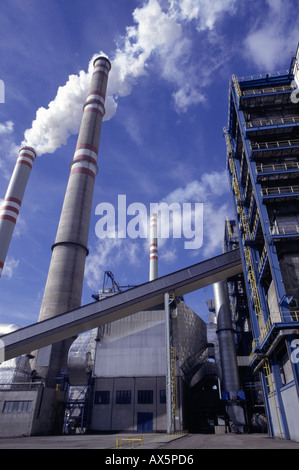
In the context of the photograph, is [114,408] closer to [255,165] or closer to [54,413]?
[54,413]

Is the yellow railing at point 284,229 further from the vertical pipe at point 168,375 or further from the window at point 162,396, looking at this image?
the window at point 162,396

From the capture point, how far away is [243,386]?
34.8m

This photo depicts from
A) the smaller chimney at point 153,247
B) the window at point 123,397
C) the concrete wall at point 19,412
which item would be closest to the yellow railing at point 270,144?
the window at point 123,397

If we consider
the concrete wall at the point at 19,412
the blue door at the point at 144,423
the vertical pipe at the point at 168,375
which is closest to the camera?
the vertical pipe at the point at 168,375

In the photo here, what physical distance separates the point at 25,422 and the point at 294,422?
19.8 m

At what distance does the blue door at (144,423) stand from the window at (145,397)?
96cm

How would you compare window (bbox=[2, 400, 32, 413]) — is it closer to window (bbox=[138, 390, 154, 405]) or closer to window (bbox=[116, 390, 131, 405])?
window (bbox=[116, 390, 131, 405])

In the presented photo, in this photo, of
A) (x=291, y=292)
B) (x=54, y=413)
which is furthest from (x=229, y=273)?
(x=54, y=413)

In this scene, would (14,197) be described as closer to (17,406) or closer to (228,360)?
(17,406)

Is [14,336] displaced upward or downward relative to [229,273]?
downward

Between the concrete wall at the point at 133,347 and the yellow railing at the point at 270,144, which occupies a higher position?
the yellow railing at the point at 270,144

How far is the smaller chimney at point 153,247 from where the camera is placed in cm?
5328

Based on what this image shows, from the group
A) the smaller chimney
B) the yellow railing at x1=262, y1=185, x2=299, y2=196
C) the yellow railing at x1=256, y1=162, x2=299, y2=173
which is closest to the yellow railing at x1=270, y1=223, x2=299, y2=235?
the yellow railing at x1=262, y1=185, x2=299, y2=196
